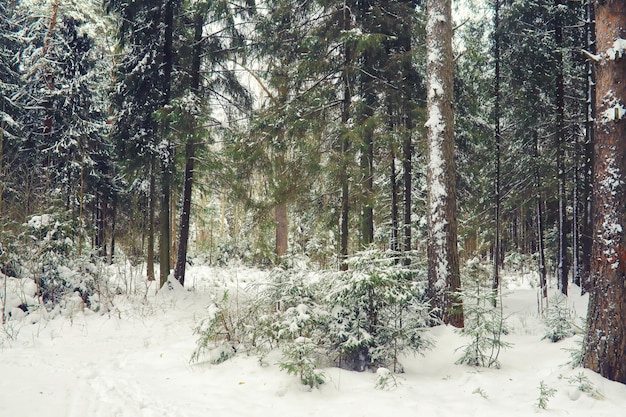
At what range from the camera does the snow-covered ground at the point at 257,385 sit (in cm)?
385

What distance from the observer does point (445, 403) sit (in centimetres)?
406

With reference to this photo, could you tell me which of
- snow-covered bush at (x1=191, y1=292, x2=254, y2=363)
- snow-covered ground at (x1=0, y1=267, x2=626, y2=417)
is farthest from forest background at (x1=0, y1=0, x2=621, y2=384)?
snow-covered ground at (x1=0, y1=267, x2=626, y2=417)

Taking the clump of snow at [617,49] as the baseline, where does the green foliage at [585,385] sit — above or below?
below

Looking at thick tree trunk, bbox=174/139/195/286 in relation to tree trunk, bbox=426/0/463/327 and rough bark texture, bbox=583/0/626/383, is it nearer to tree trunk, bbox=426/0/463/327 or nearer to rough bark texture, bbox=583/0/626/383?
tree trunk, bbox=426/0/463/327

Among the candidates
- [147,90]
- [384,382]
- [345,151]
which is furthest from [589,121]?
[147,90]

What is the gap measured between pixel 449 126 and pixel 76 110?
589 inches

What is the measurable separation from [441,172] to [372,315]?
2.91 m

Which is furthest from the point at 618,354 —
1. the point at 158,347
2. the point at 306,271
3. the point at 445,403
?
the point at 158,347

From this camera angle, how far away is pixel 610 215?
432 centimetres

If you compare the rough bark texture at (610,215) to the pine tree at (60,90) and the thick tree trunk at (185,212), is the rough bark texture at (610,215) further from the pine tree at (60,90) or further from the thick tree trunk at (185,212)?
the pine tree at (60,90)

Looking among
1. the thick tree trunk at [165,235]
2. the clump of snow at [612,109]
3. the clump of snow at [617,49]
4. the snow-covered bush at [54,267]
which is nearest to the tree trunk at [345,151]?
the clump of snow at [612,109]

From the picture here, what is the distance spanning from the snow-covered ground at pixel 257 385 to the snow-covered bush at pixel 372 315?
0.29 meters

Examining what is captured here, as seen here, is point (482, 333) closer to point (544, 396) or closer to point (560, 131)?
point (544, 396)

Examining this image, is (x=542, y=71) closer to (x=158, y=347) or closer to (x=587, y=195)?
(x=587, y=195)
